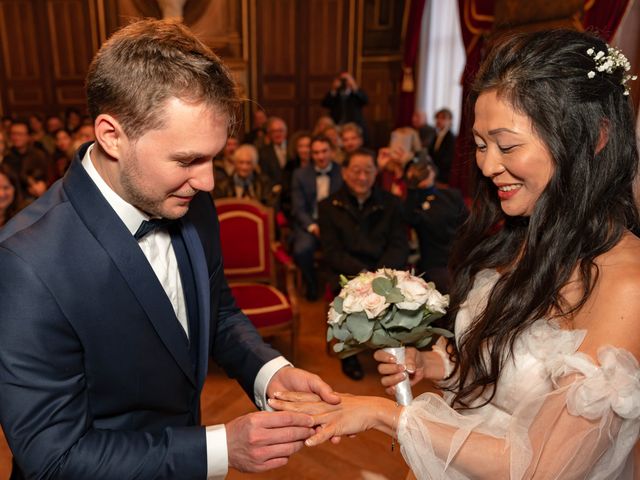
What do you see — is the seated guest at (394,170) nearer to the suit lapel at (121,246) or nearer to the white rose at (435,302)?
the white rose at (435,302)

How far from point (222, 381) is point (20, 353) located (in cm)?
306

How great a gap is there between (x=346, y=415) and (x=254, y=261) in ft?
9.96

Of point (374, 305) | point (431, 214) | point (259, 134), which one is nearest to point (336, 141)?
point (259, 134)

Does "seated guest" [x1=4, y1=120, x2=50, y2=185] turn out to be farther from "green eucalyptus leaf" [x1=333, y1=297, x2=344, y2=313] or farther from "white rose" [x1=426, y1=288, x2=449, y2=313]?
"white rose" [x1=426, y1=288, x2=449, y2=313]

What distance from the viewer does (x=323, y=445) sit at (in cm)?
341

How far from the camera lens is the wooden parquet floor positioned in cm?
315

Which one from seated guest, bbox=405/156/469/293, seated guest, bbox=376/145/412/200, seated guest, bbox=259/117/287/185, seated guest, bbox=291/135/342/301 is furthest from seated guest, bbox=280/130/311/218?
seated guest, bbox=405/156/469/293

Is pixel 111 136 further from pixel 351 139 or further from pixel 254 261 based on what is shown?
pixel 351 139

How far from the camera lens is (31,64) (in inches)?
438

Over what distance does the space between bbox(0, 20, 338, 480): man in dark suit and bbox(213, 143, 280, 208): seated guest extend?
4161mm

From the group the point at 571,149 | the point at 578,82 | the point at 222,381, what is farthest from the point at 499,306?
the point at 222,381

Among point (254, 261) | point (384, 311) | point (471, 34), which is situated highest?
point (471, 34)

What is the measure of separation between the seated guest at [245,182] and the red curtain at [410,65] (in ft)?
18.1

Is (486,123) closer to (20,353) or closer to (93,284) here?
(93,284)
